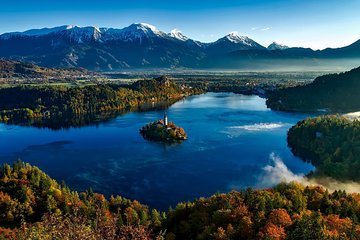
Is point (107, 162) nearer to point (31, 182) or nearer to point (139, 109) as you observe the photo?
point (31, 182)

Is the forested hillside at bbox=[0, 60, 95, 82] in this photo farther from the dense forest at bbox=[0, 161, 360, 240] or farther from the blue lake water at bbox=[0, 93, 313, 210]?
the dense forest at bbox=[0, 161, 360, 240]

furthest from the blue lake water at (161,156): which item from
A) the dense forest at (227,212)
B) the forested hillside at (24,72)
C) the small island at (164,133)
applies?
the forested hillside at (24,72)

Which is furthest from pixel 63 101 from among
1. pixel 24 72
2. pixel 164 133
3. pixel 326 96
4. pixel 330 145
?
pixel 24 72

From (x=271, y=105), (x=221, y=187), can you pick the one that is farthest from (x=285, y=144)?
(x=271, y=105)

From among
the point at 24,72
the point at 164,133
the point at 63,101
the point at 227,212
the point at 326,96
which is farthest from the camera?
the point at 24,72

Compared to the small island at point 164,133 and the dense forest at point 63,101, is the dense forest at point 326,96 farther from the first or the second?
the dense forest at point 63,101

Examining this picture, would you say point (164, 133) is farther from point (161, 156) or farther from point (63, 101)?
point (63, 101)
